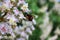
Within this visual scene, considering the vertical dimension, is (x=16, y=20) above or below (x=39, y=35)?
below

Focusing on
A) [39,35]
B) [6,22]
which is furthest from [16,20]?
[39,35]

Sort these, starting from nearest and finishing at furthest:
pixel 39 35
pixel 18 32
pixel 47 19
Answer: pixel 18 32
pixel 39 35
pixel 47 19

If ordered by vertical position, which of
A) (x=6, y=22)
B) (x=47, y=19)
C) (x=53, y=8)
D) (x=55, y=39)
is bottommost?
(x=6, y=22)

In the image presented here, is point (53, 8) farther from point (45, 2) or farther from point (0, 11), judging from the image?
point (0, 11)

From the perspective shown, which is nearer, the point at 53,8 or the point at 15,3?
the point at 15,3

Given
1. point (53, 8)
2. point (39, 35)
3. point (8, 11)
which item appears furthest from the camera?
point (53, 8)

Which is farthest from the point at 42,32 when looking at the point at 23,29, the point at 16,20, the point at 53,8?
the point at 16,20
